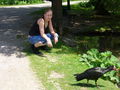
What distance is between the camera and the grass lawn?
8.70 m

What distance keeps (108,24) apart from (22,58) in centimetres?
1010

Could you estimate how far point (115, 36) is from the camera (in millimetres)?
17625

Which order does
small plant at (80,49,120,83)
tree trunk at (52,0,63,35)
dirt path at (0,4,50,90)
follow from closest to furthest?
dirt path at (0,4,50,90) → small plant at (80,49,120,83) → tree trunk at (52,0,63,35)

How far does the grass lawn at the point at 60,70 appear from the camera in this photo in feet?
28.5

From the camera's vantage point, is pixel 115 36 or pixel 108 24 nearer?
pixel 115 36

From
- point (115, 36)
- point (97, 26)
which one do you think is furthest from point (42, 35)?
point (97, 26)

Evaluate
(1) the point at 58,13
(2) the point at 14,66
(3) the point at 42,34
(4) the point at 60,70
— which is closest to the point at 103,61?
(4) the point at 60,70

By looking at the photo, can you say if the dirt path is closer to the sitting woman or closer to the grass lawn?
the grass lawn

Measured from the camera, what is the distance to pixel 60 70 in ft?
32.6

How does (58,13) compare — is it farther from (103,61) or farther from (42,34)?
(103,61)

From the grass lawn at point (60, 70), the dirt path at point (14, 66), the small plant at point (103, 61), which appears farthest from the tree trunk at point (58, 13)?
the small plant at point (103, 61)

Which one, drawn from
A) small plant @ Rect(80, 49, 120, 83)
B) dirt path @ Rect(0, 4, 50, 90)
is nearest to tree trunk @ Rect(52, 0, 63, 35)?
dirt path @ Rect(0, 4, 50, 90)

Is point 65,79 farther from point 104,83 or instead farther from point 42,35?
point 42,35

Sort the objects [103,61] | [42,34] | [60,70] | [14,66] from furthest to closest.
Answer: [103,61] → [42,34] → [14,66] → [60,70]
